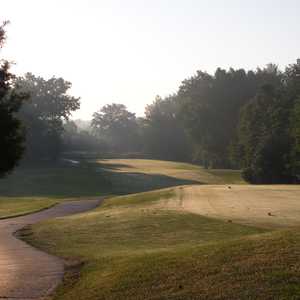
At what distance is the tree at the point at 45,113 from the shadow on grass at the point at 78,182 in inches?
419

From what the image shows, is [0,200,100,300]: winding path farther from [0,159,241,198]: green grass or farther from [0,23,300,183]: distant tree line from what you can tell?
[0,159,241,198]: green grass

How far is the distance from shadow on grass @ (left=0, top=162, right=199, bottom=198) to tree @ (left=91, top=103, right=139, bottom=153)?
258ft

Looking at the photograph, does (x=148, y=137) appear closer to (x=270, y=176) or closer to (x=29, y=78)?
(x=29, y=78)

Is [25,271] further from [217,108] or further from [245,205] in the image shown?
[217,108]

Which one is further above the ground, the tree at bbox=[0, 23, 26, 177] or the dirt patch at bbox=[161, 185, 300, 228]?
the tree at bbox=[0, 23, 26, 177]

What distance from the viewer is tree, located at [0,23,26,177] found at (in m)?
15.1

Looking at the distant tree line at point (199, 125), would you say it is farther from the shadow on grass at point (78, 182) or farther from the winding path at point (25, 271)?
the shadow on grass at point (78, 182)

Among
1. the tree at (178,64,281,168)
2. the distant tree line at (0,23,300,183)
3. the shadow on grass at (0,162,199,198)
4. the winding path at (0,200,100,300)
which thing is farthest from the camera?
the tree at (178,64,281,168)

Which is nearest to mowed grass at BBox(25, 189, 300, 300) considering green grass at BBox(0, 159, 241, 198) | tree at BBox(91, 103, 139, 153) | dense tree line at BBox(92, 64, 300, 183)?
green grass at BBox(0, 159, 241, 198)

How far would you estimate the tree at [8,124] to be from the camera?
15.1 m

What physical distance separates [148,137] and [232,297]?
138 meters

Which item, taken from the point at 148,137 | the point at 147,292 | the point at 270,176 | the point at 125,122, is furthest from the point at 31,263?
the point at 125,122

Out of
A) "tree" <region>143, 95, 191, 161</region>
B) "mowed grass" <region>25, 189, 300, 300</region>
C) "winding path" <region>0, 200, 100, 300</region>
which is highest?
"tree" <region>143, 95, 191, 161</region>

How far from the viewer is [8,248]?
21.3 metres
